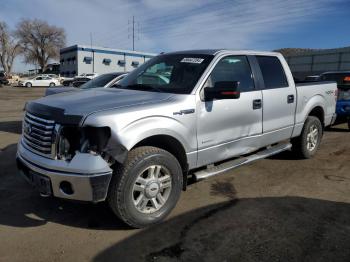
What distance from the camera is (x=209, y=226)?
3795 mm

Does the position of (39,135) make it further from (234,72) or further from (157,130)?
(234,72)

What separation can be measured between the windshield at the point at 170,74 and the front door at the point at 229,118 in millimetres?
192

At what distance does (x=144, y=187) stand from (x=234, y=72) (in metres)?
2.06

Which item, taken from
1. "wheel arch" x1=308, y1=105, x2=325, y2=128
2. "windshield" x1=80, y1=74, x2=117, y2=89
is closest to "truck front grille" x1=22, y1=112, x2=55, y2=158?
"wheel arch" x1=308, y1=105, x2=325, y2=128

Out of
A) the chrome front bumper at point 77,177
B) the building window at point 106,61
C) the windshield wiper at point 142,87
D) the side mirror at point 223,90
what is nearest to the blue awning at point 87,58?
the building window at point 106,61

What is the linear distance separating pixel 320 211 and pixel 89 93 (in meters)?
3.04

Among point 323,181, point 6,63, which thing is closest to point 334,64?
point 323,181

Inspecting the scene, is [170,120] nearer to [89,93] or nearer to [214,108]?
[214,108]

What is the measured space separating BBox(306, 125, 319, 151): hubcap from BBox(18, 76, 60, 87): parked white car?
41679mm

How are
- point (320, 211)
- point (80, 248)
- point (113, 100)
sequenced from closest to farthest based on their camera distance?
1. point (80, 248)
2. point (113, 100)
3. point (320, 211)

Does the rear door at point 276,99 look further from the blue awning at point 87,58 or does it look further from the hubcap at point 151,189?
the blue awning at point 87,58

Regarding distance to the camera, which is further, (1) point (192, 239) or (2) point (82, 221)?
(2) point (82, 221)

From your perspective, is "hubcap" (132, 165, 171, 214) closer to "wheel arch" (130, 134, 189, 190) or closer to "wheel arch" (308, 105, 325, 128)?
"wheel arch" (130, 134, 189, 190)

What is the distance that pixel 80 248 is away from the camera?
337 centimetres
